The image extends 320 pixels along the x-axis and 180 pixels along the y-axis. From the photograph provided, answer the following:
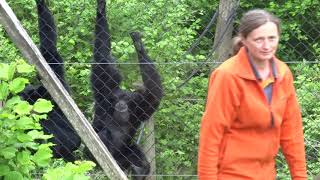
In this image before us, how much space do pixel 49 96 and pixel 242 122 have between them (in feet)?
14.4

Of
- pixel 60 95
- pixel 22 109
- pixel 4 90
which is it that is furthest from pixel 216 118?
pixel 60 95

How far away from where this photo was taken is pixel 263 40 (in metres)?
3.44

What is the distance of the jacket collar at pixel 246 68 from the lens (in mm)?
3480

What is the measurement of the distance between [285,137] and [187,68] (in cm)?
448

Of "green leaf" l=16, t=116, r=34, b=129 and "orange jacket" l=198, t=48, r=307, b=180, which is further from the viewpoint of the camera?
"orange jacket" l=198, t=48, r=307, b=180

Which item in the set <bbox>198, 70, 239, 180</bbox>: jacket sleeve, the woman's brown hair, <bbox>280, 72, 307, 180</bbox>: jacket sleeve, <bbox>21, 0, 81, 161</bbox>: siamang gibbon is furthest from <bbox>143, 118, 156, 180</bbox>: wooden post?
the woman's brown hair

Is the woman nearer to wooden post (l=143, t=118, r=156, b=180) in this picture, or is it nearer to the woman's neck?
the woman's neck

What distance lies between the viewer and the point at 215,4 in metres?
12.9

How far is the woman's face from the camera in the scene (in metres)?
3.42

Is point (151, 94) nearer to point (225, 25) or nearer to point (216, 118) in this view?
point (225, 25)

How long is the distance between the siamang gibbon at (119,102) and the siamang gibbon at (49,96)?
0.37m

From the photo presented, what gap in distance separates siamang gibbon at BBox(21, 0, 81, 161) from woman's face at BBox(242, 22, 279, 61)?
384cm

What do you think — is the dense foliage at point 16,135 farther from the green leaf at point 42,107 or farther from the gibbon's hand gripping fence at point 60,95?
the gibbon's hand gripping fence at point 60,95

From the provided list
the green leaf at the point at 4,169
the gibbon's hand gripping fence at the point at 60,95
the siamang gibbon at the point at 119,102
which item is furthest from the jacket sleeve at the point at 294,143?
the siamang gibbon at the point at 119,102
